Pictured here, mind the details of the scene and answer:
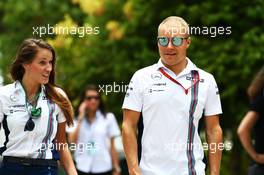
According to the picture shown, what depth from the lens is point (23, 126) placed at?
276 inches

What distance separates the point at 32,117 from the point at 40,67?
0.45 meters

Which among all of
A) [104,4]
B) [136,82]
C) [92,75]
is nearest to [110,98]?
[92,75]

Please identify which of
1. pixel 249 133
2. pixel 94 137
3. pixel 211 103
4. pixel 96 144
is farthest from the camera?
pixel 94 137

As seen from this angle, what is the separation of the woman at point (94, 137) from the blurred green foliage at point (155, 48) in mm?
2154

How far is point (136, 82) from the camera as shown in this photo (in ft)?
23.8

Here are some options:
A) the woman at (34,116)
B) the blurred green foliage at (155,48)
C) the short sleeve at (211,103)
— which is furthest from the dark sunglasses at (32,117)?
the blurred green foliage at (155,48)

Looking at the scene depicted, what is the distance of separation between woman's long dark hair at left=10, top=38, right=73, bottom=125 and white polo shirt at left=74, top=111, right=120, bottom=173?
4.66m

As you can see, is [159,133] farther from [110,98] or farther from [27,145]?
[110,98]

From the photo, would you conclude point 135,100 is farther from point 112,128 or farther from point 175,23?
point 112,128

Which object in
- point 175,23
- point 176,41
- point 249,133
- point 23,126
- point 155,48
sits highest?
point 155,48

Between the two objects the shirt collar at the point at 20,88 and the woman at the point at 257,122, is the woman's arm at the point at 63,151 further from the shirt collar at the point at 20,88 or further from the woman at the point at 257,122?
the woman at the point at 257,122

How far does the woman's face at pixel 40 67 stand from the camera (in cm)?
722

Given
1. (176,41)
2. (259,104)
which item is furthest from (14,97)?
(259,104)

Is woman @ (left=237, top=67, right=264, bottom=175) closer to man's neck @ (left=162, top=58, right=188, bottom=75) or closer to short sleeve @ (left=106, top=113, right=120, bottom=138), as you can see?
man's neck @ (left=162, top=58, right=188, bottom=75)
